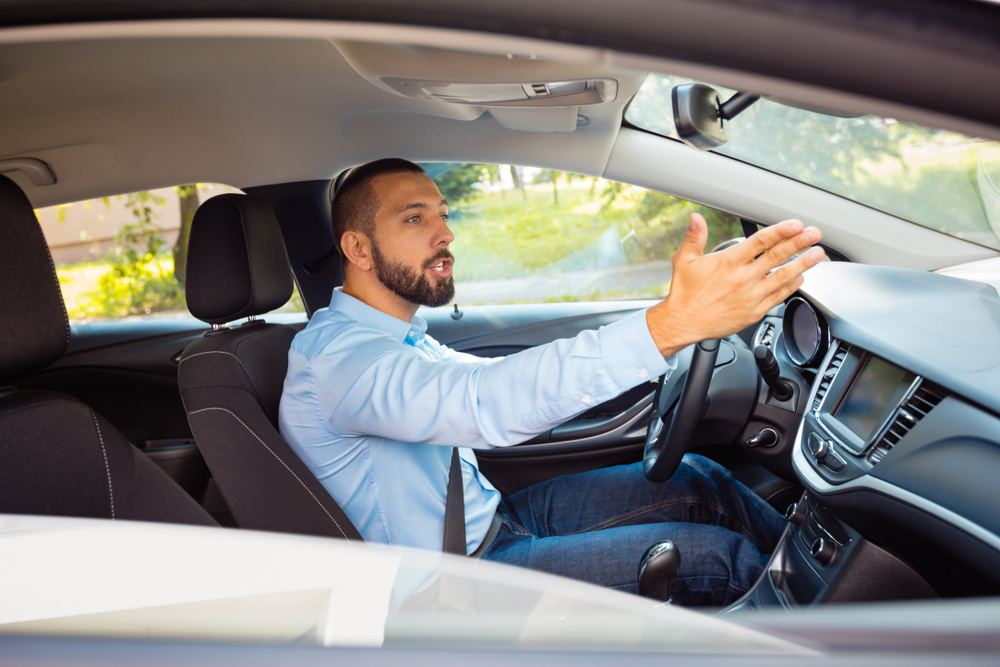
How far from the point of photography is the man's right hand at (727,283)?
0.83m

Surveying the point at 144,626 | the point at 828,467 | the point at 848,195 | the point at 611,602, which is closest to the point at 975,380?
the point at 828,467

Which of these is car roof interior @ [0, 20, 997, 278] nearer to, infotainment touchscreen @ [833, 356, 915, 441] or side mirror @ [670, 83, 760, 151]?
side mirror @ [670, 83, 760, 151]

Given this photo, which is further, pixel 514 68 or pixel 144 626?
pixel 514 68

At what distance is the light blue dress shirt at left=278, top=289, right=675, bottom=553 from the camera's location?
1060mm

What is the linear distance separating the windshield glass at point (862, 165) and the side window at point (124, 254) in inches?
63.4

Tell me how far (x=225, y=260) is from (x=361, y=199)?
38 cm

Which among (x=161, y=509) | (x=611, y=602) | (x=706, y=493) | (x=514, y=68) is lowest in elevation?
(x=706, y=493)

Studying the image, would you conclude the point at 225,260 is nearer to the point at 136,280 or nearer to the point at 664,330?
the point at 664,330

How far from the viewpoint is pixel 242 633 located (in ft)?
2.04

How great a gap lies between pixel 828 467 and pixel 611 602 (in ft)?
2.92

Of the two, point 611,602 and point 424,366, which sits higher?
point 611,602

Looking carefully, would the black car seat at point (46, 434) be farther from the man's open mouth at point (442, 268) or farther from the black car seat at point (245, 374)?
the man's open mouth at point (442, 268)

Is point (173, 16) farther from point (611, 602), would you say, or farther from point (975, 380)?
point (975, 380)

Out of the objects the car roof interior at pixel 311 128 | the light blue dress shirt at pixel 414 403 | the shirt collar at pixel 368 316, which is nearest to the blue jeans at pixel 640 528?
the light blue dress shirt at pixel 414 403
